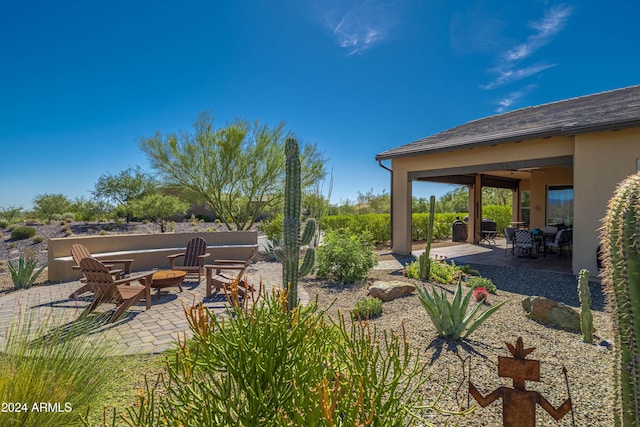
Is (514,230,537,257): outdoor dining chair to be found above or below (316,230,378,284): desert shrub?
above

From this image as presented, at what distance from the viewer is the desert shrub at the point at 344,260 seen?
25.2 ft

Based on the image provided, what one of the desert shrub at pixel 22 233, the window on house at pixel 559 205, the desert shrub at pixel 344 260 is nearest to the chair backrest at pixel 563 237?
the window on house at pixel 559 205

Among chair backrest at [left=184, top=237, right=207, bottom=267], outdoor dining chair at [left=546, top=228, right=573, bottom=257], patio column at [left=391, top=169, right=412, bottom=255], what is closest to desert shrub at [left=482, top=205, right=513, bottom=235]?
outdoor dining chair at [left=546, top=228, right=573, bottom=257]

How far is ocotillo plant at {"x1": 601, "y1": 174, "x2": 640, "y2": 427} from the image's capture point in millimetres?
1398

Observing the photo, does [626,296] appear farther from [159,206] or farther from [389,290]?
[159,206]

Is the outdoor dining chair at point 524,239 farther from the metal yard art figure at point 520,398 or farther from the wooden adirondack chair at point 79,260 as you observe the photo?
the wooden adirondack chair at point 79,260

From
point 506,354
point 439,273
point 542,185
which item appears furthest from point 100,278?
point 542,185

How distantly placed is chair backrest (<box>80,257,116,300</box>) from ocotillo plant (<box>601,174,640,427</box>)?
6.09 meters

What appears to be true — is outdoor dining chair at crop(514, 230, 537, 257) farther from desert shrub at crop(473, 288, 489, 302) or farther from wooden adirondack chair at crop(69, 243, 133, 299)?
wooden adirondack chair at crop(69, 243, 133, 299)

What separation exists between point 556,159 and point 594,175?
1.02 metres

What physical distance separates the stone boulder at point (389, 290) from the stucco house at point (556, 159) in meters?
5.13

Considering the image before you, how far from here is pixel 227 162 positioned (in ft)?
44.3

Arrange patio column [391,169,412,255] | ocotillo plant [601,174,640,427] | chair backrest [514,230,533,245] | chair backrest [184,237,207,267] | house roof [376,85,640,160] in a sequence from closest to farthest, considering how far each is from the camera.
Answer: ocotillo plant [601,174,640,427] < house roof [376,85,640,160] < chair backrest [184,237,207,267] < chair backrest [514,230,533,245] < patio column [391,169,412,255]

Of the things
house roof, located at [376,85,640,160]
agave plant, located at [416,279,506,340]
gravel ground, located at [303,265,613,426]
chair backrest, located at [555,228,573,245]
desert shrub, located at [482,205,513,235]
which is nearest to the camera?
gravel ground, located at [303,265,613,426]
